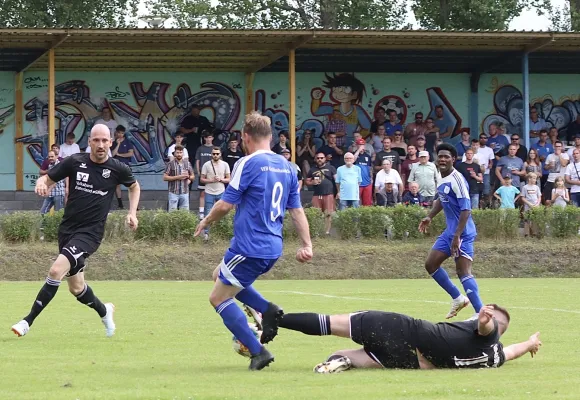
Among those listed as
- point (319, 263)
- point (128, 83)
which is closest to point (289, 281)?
point (319, 263)

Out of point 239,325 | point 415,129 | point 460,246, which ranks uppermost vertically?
point 415,129

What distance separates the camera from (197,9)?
51.3m

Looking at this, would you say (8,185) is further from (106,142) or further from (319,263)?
(106,142)

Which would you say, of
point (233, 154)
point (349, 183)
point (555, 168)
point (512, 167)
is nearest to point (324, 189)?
point (349, 183)

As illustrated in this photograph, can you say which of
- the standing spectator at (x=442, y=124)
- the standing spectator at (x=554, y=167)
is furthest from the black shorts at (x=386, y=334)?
the standing spectator at (x=442, y=124)

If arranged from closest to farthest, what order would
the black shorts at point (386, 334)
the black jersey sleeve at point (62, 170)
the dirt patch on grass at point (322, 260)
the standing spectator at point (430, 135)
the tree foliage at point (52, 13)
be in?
1. the black shorts at point (386, 334)
2. the black jersey sleeve at point (62, 170)
3. the dirt patch on grass at point (322, 260)
4. the standing spectator at point (430, 135)
5. the tree foliage at point (52, 13)

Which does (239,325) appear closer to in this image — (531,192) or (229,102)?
(531,192)

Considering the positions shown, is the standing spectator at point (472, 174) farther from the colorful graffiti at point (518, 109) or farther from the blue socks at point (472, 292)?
the blue socks at point (472, 292)

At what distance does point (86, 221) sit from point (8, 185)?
22.8m

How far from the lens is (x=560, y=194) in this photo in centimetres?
2831

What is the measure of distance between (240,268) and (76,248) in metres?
3.10

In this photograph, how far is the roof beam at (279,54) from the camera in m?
29.2

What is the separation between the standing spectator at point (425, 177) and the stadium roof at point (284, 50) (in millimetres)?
3957

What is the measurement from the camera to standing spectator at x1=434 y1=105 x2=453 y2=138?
35750 millimetres
